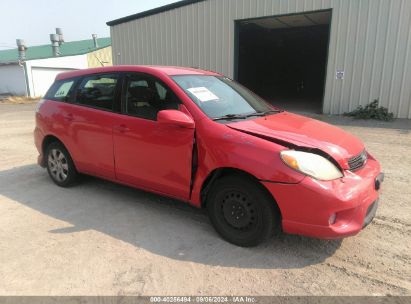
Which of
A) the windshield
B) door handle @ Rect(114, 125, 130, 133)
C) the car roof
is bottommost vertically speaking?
door handle @ Rect(114, 125, 130, 133)

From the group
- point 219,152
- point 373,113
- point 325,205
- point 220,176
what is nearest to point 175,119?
point 219,152

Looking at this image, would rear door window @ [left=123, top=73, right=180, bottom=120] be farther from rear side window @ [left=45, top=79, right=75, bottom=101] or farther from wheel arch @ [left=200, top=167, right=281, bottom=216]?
rear side window @ [left=45, top=79, right=75, bottom=101]

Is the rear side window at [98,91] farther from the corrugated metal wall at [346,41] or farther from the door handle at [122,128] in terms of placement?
the corrugated metal wall at [346,41]

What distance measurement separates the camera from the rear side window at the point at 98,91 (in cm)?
430

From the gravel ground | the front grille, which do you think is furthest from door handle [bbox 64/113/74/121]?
the front grille

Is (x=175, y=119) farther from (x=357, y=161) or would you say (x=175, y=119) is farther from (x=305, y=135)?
(x=357, y=161)

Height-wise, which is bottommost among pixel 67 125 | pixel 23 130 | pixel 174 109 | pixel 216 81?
pixel 23 130

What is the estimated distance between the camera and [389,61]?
441 inches

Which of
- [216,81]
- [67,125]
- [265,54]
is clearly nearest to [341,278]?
[216,81]

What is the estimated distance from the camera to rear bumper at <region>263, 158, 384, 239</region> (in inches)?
112

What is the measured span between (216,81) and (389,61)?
9.31 meters

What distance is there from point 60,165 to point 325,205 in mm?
3882

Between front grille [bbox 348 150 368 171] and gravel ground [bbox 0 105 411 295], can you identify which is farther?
front grille [bbox 348 150 368 171]

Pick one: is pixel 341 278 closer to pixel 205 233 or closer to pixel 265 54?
pixel 205 233
